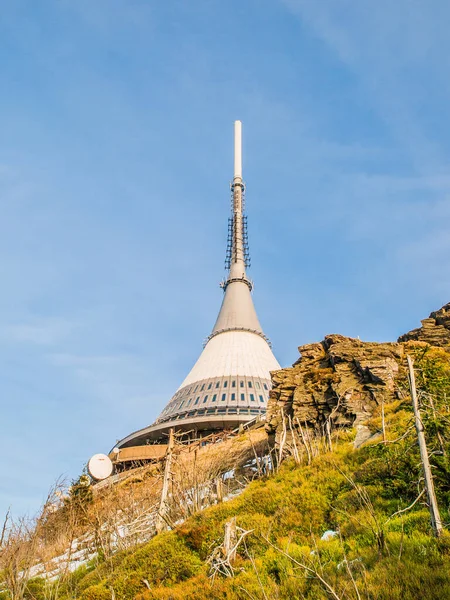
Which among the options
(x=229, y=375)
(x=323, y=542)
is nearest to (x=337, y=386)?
(x=323, y=542)

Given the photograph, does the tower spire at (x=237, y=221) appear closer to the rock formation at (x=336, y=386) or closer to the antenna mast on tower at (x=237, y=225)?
the antenna mast on tower at (x=237, y=225)

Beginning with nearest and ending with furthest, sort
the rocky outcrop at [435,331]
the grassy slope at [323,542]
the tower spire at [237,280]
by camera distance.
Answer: the grassy slope at [323,542] < the rocky outcrop at [435,331] < the tower spire at [237,280]

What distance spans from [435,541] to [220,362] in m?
42.3

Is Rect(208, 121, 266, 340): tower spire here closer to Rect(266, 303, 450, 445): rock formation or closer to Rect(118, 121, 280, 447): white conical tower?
Rect(118, 121, 280, 447): white conical tower

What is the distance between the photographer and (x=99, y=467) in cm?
2914

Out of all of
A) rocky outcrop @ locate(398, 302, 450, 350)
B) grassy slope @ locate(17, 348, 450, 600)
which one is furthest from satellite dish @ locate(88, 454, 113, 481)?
rocky outcrop @ locate(398, 302, 450, 350)

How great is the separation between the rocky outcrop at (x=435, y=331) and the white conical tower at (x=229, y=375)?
48.3 ft

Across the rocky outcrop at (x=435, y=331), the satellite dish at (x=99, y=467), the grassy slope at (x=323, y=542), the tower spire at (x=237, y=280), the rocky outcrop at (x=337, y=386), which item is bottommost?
the grassy slope at (x=323, y=542)

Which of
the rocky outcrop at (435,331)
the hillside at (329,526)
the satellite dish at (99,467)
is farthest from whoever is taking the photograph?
the rocky outcrop at (435,331)

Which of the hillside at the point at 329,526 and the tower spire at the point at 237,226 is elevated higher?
the tower spire at the point at 237,226

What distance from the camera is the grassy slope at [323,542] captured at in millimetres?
9516

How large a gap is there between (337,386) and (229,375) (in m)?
26.6

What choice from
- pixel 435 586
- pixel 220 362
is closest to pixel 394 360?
pixel 435 586

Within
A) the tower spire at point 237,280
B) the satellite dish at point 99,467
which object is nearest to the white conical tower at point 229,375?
the tower spire at point 237,280
